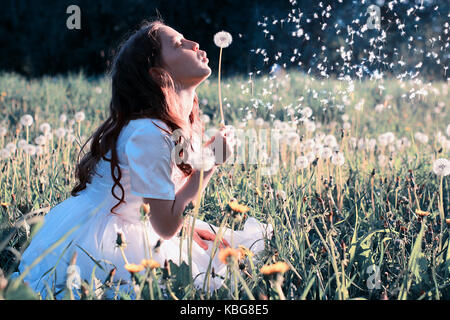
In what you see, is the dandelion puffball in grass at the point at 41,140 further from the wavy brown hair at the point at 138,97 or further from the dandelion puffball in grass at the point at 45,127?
the wavy brown hair at the point at 138,97

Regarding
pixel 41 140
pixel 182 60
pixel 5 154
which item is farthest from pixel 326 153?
pixel 5 154

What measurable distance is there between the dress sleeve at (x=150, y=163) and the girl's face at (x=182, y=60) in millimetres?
207

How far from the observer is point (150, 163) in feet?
3.84

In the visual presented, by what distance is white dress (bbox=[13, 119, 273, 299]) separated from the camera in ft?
3.85

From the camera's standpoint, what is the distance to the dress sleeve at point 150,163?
3.79 ft

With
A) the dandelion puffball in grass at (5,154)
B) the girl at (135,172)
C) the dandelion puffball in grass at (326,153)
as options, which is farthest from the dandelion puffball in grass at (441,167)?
the dandelion puffball in grass at (5,154)

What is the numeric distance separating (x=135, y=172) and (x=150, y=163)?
0.14 feet

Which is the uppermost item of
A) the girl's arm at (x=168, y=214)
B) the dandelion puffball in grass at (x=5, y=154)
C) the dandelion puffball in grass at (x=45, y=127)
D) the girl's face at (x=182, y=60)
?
the girl's face at (x=182, y=60)

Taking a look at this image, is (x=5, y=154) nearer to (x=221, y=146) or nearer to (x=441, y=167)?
(x=221, y=146)

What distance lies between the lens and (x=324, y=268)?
1.28 m

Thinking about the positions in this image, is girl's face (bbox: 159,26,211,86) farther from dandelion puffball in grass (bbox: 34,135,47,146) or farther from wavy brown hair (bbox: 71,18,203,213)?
dandelion puffball in grass (bbox: 34,135,47,146)

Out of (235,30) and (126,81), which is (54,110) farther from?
(235,30)
